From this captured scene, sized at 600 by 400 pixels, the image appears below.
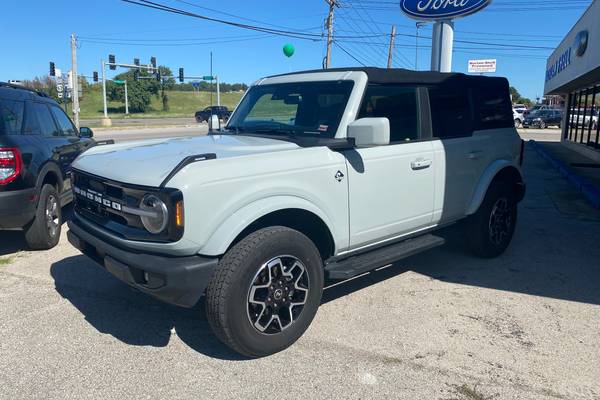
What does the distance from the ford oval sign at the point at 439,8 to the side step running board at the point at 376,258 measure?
27.5 feet

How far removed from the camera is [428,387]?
9.95ft

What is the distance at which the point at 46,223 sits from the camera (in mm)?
5645

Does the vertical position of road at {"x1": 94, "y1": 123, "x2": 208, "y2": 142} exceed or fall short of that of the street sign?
it falls short

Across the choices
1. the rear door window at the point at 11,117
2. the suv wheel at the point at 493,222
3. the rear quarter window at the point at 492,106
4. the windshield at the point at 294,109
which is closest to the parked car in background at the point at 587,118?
the rear quarter window at the point at 492,106

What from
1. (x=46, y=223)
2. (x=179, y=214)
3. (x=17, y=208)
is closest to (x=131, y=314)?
(x=179, y=214)

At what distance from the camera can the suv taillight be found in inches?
193

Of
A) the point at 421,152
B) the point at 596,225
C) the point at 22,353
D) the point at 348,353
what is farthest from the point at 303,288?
the point at 596,225

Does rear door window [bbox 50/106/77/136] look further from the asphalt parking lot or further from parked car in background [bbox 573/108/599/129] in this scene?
parked car in background [bbox 573/108/599/129]

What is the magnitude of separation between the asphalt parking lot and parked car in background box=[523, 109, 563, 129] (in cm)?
3867

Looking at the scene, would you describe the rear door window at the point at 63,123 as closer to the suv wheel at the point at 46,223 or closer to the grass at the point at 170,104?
the suv wheel at the point at 46,223

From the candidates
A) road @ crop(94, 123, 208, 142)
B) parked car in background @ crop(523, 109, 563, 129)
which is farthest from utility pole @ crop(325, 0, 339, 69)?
parked car in background @ crop(523, 109, 563, 129)

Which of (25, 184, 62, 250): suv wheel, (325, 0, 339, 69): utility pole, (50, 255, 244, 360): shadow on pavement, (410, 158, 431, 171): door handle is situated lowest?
(50, 255, 244, 360): shadow on pavement

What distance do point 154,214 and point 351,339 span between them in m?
1.74

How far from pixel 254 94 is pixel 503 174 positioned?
9.57 ft
